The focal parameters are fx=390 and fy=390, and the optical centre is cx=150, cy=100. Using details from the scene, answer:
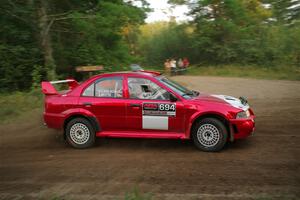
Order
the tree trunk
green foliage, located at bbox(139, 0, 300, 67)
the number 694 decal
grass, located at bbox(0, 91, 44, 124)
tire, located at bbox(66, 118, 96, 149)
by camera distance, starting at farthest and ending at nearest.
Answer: green foliage, located at bbox(139, 0, 300, 67), the tree trunk, grass, located at bbox(0, 91, 44, 124), tire, located at bbox(66, 118, 96, 149), the number 694 decal

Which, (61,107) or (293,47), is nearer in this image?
(61,107)

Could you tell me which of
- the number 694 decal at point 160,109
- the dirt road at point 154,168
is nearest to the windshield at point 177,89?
the number 694 decal at point 160,109

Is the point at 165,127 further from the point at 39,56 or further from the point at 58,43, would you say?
the point at 58,43

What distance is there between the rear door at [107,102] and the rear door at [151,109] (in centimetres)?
19

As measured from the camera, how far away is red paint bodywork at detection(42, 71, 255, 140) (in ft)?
26.6

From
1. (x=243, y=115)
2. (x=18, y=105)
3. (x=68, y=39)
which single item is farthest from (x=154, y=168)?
(x=68, y=39)

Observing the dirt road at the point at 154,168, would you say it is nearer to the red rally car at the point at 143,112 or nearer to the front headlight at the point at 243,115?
the red rally car at the point at 143,112

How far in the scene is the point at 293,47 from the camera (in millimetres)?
30750

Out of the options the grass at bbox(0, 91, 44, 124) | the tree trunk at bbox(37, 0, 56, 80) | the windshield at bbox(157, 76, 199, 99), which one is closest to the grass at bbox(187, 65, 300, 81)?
the tree trunk at bbox(37, 0, 56, 80)

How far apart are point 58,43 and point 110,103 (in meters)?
14.5

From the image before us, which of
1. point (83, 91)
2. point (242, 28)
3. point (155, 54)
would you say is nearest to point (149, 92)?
point (83, 91)

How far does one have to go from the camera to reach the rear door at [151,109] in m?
8.25

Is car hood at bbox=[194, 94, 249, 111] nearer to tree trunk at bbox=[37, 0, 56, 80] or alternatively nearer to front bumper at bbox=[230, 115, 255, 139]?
front bumper at bbox=[230, 115, 255, 139]

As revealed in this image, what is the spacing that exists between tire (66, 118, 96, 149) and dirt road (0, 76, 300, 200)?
192 millimetres
